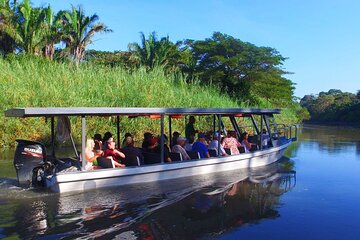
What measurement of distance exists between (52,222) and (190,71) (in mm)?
31211

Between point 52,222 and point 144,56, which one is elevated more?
point 144,56

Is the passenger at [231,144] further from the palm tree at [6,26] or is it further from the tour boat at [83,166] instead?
the palm tree at [6,26]

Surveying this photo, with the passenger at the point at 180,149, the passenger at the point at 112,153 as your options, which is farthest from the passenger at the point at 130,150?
the passenger at the point at 180,149

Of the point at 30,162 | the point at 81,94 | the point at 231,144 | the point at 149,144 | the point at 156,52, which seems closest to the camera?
the point at 30,162

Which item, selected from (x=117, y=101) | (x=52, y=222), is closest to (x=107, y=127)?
(x=117, y=101)

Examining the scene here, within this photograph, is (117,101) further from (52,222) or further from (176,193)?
(52,222)

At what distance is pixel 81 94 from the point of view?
1791cm

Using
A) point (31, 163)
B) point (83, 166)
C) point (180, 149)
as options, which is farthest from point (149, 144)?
point (31, 163)

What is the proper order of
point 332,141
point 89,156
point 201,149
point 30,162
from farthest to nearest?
point 332,141 → point 201,149 → point 89,156 → point 30,162

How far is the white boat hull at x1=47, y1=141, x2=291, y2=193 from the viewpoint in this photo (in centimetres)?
804

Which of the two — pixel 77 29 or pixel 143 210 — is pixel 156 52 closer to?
pixel 77 29

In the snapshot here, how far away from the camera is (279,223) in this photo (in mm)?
6832

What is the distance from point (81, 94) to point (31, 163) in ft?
33.1

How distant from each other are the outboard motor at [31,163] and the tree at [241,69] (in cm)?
2727
